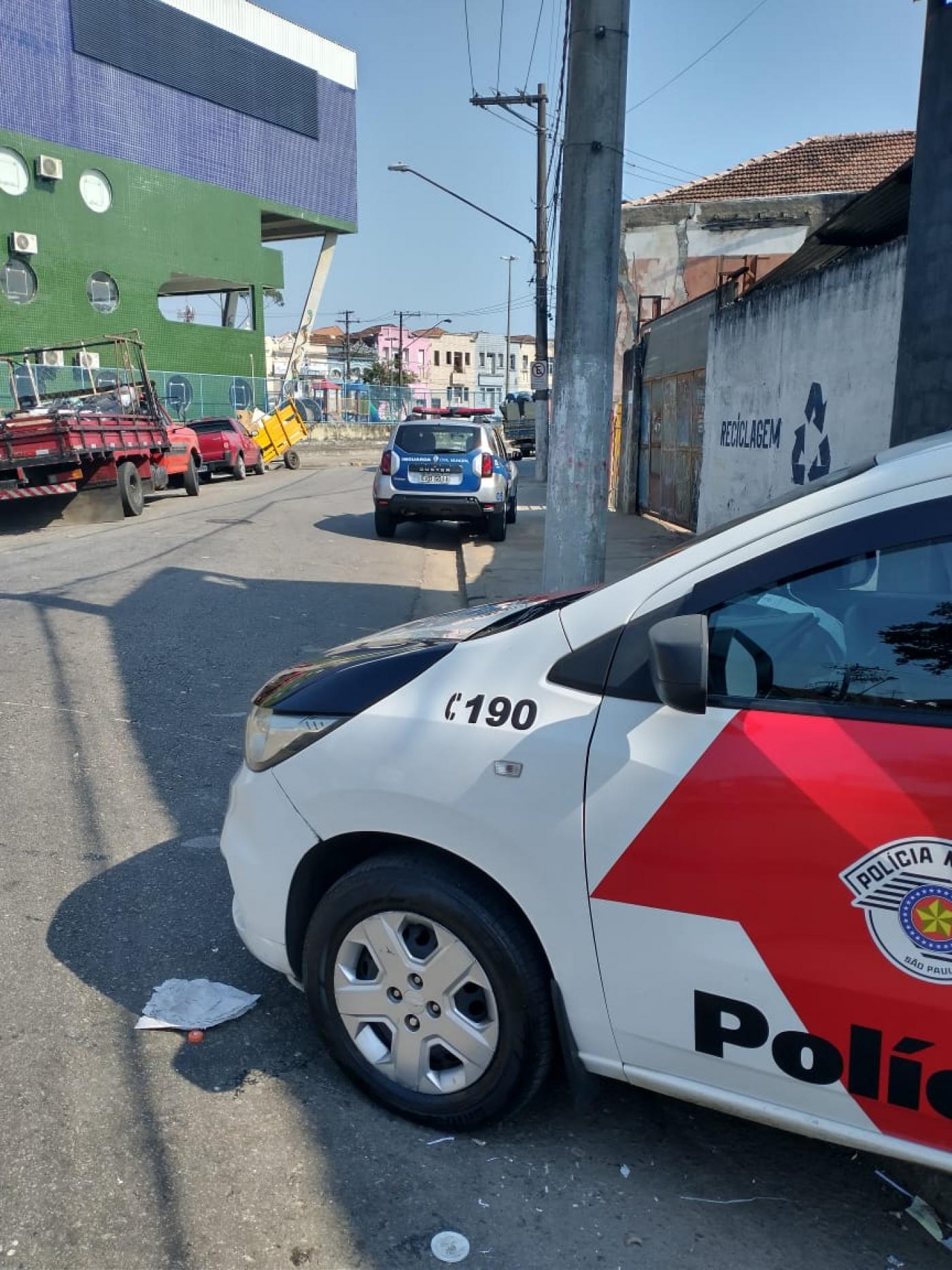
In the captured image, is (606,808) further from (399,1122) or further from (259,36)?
(259,36)

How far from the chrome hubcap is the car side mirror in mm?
870

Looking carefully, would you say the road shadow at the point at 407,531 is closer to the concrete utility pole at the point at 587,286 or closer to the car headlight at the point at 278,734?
the concrete utility pole at the point at 587,286

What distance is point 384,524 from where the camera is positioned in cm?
1536

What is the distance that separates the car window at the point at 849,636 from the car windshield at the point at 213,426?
25243 mm

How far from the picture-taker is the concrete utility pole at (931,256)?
570cm

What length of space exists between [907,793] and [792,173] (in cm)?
2925

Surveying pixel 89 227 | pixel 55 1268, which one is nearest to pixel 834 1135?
pixel 55 1268

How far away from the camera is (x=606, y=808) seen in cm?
236

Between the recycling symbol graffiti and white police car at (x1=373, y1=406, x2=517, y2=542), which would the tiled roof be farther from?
the recycling symbol graffiti

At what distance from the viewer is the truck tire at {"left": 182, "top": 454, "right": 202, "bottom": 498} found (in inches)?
858

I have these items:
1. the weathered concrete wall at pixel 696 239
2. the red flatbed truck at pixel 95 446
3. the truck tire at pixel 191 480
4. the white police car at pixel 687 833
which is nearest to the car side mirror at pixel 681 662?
the white police car at pixel 687 833

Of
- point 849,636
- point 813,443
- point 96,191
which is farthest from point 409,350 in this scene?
point 849,636

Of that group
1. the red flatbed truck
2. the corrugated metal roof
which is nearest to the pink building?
the red flatbed truck

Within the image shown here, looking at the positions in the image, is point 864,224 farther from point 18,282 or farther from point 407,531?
point 18,282
